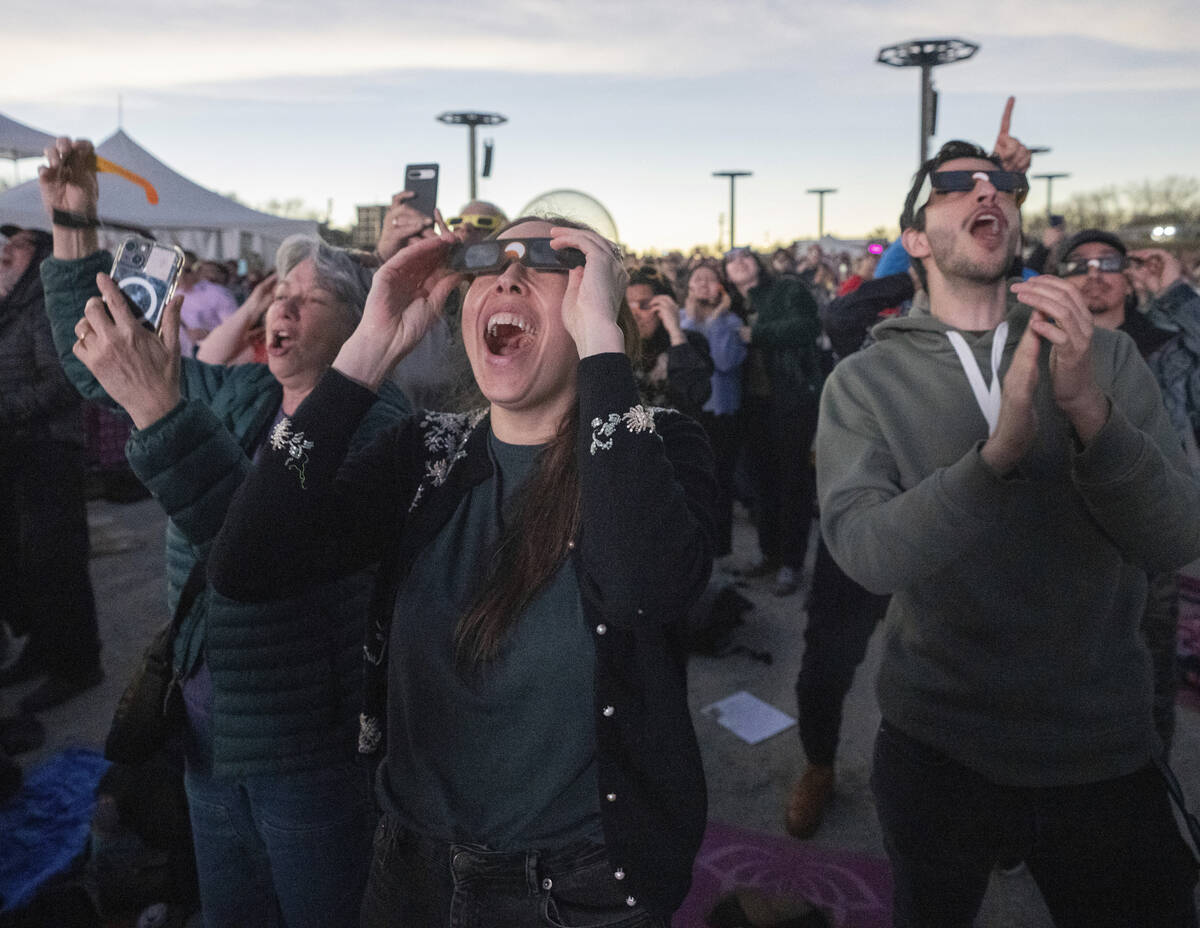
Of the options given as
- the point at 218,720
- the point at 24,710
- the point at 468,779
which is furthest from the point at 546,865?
the point at 24,710

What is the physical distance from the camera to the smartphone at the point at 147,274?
64.9 inches

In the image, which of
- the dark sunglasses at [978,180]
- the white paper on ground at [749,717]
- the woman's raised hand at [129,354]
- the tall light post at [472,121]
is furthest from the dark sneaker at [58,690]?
the tall light post at [472,121]

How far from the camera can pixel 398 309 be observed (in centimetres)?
162

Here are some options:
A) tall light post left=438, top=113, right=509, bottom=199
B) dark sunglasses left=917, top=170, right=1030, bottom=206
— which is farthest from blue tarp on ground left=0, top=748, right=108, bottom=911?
tall light post left=438, top=113, right=509, bottom=199

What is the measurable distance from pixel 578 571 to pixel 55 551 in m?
3.76

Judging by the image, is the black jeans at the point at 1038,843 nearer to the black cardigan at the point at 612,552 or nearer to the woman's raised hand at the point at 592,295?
the black cardigan at the point at 612,552

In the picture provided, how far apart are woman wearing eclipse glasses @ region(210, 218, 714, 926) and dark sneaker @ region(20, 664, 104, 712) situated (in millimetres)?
3332

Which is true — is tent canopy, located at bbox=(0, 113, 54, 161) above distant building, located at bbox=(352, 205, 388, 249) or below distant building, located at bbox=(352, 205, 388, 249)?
above

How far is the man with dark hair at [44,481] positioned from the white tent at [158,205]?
370 inches

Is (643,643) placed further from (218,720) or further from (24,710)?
(24,710)

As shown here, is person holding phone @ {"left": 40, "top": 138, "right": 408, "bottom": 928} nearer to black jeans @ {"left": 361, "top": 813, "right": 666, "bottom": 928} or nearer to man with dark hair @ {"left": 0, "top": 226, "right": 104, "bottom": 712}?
black jeans @ {"left": 361, "top": 813, "right": 666, "bottom": 928}

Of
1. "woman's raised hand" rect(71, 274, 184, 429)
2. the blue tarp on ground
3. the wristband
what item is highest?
the wristband

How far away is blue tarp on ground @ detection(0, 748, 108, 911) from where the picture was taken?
9.55 ft

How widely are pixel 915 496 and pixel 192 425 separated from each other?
1.33m
